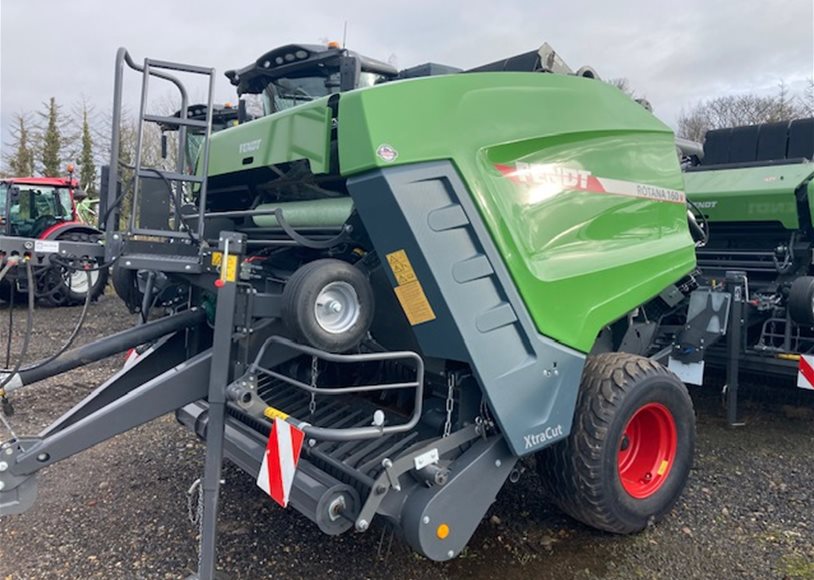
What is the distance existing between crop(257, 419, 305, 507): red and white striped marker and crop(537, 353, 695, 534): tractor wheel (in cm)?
117

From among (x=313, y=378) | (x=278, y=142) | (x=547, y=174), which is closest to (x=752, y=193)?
(x=547, y=174)

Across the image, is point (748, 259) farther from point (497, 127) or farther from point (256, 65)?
point (256, 65)

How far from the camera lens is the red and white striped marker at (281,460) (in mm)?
2361

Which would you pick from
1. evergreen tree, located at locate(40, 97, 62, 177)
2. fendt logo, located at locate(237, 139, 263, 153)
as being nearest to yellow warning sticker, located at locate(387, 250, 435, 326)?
fendt logo, located at locate(237, 139, 263, 153)

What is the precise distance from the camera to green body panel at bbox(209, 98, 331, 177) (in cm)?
262

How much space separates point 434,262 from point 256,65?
80.8 inches

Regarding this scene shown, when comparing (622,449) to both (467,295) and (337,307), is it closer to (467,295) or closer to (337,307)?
(467,295)

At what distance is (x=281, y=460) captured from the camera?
2424 millimetres

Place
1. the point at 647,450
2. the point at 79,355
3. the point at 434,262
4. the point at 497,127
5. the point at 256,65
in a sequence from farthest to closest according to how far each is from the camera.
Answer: the point at 256,65 → the point at 647,450 → the point at 79,355 → the point at 497,127 → the point at 434,262

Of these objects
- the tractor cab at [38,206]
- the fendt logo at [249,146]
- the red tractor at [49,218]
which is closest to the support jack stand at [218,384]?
the fendt logo at [249,146]

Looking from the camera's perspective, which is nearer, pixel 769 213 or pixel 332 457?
pixel 332 457

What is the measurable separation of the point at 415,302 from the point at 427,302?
0.16ft

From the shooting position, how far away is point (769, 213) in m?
4.88

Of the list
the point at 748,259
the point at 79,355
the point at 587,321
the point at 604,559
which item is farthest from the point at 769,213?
the point at 79,355
